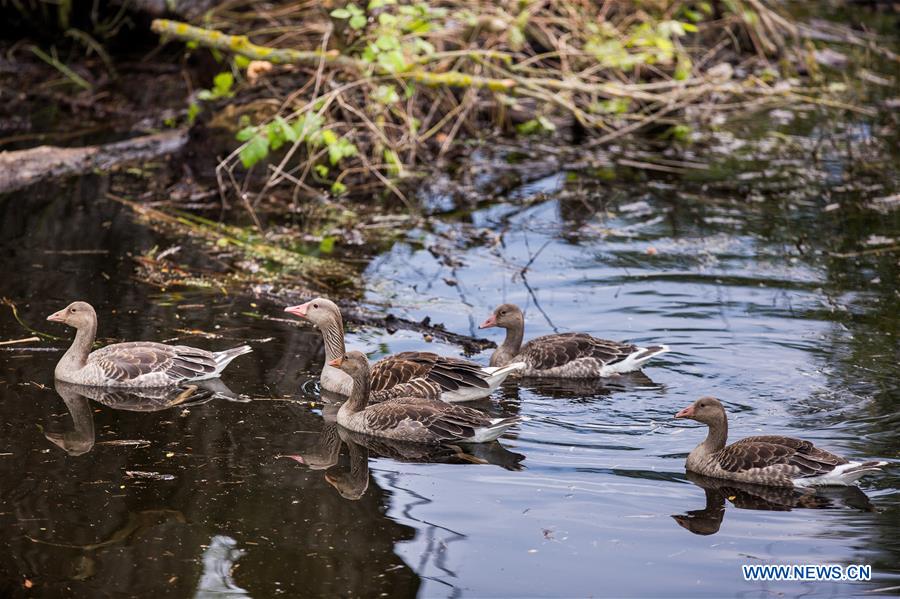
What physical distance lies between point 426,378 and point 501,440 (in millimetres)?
1143

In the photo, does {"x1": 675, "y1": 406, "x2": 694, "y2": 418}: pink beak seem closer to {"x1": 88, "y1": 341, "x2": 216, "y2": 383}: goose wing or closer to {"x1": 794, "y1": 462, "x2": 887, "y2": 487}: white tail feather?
{"x1": 794, "y1": 462, "x2": 887, "y2": 487}: white tail feather

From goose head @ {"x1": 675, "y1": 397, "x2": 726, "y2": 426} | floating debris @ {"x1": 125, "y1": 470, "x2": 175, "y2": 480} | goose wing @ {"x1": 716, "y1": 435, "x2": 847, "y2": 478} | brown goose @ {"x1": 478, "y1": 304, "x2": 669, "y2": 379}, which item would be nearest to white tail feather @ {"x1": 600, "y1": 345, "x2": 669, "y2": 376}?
brown goose @ {"x1": 478, "y1": 304, "x2": 669, "y2": 379}

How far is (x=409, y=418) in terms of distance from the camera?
9148mm

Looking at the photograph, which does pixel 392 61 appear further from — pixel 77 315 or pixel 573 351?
pixel 77 315

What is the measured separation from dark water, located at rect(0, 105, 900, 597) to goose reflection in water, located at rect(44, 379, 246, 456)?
0.18 feet

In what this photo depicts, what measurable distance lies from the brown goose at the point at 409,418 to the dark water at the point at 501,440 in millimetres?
169

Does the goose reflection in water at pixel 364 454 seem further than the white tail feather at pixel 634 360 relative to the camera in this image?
No

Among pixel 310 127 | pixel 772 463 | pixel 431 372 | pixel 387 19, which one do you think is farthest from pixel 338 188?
pixel 772 463

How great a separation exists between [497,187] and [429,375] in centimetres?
726

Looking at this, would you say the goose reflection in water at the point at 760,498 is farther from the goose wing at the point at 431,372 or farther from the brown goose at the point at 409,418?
the goose wing at the point at 431,372

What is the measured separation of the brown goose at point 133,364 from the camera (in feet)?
32.1

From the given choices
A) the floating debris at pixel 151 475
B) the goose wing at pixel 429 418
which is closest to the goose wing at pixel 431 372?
the goose wing at pixel 429 418

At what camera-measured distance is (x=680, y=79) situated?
17453 mm

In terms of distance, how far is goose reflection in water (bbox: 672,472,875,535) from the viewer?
7.82m
